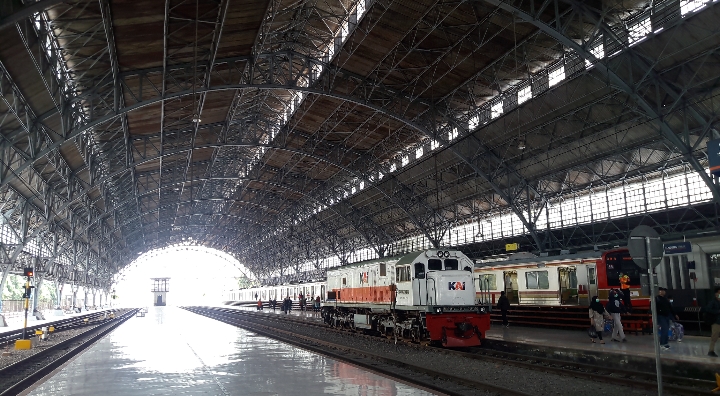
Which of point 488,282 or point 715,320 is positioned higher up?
point 488,282

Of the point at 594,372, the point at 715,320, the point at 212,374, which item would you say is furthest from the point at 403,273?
the point at 715,320

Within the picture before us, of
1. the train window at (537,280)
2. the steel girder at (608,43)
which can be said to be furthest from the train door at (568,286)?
the steel girder at (608,43)

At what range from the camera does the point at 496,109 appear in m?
30.2

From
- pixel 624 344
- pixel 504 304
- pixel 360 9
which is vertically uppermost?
pixel 360 9

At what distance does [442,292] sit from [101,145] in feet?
76.9

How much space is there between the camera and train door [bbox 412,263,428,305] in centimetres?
1967

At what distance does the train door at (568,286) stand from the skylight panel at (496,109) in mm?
9990

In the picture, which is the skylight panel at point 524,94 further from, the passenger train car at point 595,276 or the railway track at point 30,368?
the railway track at point 30,368

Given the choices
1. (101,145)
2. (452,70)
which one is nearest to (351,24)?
(452,70)

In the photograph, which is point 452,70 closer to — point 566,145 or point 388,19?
point 388,19

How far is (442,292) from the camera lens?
765 inches

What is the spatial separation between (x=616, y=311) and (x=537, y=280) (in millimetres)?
7941

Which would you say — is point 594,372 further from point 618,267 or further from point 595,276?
point 595,276

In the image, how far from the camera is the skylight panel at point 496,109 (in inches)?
1170
